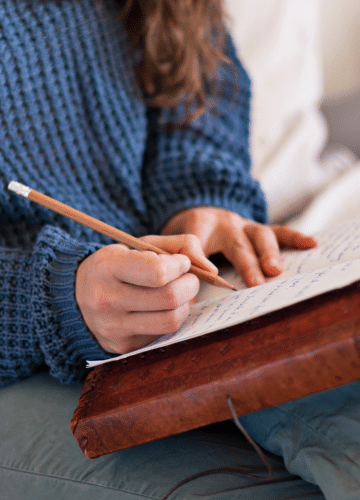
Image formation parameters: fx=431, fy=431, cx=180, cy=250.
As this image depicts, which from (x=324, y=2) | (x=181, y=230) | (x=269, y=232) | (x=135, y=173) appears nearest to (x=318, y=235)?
(x=269, y=232)

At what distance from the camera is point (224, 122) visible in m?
0.72

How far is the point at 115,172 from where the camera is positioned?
613 millimetres

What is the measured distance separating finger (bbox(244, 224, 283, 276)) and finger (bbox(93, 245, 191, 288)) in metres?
0.12

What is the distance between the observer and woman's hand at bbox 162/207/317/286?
17.0 inches

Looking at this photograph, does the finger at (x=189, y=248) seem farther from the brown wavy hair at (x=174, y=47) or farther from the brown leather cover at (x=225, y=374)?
the brown wavy hair at (x=174, y=47)

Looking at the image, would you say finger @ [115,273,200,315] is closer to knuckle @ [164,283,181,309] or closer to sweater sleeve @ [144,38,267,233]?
knuckle @ [164,283,181,309]

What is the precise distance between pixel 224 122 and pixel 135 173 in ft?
0.63

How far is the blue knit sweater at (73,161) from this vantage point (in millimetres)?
414

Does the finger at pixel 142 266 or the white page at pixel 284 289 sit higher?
the finger at pixel 142 266

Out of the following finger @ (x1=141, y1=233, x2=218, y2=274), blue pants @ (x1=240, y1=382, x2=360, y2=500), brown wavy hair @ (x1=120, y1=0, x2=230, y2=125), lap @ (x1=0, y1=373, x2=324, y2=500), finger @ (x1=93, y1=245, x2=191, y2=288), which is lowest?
lap @ (x1=0, y1=373, x2=324, y2=500)

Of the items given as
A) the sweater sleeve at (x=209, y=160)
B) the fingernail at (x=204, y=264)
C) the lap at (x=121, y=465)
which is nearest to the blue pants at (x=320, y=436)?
the lap at (x=121, y=465)

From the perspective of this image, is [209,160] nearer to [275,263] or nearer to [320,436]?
[275,263]

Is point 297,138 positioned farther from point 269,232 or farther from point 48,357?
point 48,357

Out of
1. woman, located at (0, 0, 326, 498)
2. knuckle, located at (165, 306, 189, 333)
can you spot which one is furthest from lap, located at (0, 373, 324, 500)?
knuckle, located at (165, 306, 189, 333)
